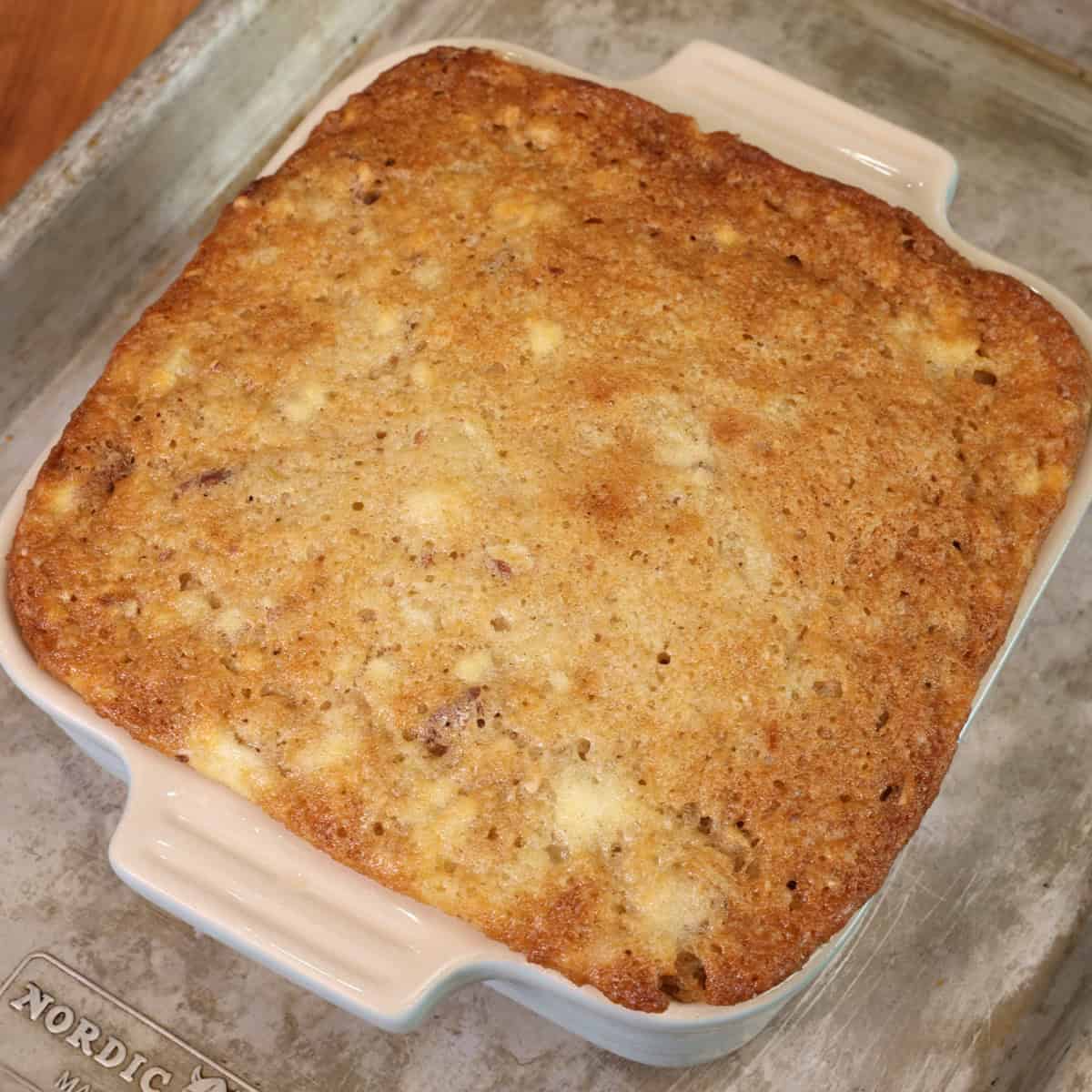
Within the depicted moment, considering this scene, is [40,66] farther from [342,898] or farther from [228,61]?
[342,898]

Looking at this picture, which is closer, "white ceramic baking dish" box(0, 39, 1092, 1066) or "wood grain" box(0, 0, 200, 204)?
"white ceramic baking dish" box(0, 39, 1092, 1066)

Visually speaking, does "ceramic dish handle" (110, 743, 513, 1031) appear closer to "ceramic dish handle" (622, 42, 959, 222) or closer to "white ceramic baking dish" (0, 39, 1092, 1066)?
"white ceramic baking dish" (0, 39, 1092, 1066)

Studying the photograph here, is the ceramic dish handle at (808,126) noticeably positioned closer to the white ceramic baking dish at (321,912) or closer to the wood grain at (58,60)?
the white ceramic baking dish at (321,912)

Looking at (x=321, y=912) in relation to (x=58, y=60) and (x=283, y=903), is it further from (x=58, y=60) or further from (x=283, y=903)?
(x=58, y=60)

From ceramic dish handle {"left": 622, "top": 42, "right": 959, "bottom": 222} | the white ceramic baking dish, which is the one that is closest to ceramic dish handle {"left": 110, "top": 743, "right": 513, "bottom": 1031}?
the white ceramic baking dish

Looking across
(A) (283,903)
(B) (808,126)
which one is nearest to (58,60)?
(B) (808,126)

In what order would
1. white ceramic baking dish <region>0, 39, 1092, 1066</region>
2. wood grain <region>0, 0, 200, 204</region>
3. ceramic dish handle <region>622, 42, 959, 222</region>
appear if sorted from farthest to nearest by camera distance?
wood grain <region>0, 0, 200, 204</region> → ceramic dish handle <region>622, 42, 959, 222</region> → white ceramic baking dish <region>0, 39, 1092, 1066</region>

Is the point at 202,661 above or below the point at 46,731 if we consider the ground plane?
above

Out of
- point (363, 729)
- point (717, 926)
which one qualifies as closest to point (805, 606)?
point (717, 926)
